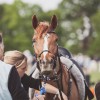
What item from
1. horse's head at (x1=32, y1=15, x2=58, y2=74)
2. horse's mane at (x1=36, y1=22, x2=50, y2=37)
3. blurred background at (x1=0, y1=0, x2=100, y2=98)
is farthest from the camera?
blurred background at (x1=0, y1=0, x2=100, y2=98)

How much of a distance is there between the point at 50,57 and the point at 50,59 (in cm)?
5

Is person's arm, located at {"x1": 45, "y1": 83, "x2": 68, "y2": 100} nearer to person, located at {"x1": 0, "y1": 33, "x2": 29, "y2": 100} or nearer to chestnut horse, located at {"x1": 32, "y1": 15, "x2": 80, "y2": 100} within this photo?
chestnut horse, located at {"x1": 32, "y1": 15, "x2": 80, "y2": 100}

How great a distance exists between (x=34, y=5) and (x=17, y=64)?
100849mm

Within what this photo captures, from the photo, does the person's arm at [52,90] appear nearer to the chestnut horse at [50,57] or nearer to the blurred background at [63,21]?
the chestnut horse at [50,57]

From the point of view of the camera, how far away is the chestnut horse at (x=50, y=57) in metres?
7.97

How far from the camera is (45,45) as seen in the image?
8.16 m

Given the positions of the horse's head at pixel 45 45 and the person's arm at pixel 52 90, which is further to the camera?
the person's arm at pixel 52 90

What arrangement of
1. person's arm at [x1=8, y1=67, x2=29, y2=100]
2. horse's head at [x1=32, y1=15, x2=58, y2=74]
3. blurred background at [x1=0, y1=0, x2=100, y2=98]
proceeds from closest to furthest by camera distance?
person's arm at [x1=8, y1=67, x2=29, y2=100]
horse's head at [x1=32, y1=15, x2=58, y2=74]
blurred background at [x1=0, y1=0, x2=100, y2=98]

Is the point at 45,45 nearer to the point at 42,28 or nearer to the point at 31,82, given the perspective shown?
the point at 42,28

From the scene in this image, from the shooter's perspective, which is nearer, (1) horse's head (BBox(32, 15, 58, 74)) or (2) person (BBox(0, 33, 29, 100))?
(2) person (BBox(0, 33, 29, 100))

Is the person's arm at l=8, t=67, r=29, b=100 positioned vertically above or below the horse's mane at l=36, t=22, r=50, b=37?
below

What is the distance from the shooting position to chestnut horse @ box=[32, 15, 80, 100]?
797cm

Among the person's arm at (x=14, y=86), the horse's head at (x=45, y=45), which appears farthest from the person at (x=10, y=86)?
the horse's head at (x=45, y=45)

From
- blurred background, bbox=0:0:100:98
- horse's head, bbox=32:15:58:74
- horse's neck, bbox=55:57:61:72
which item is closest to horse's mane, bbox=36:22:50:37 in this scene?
horse's head, bbox=32:15:58:74
